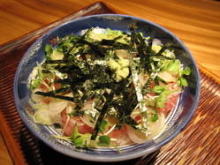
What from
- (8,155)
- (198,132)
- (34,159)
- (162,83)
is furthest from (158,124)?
(8,155)

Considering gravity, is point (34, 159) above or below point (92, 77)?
below

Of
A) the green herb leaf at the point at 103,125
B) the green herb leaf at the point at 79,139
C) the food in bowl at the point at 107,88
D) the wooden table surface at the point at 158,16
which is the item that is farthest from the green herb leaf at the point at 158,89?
the wooden table surface at the point at 158,16

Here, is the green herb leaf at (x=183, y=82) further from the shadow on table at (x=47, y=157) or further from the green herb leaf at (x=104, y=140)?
the green herb leaf at (x=104, y=140)

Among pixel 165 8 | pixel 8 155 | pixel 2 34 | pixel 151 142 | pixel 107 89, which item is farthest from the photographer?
pixel 165 8

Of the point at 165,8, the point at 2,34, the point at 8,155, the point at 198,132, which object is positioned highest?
Answer: the point at 165,8

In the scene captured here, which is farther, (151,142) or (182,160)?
(182,160)

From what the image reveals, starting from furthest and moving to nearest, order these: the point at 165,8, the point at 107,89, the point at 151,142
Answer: the point at 165,8 → the point at 107,89 → the point at 151,142

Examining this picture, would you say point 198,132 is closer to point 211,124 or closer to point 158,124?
point 211,124
